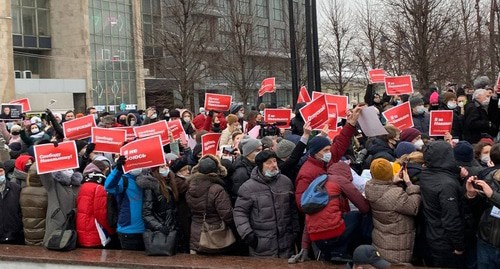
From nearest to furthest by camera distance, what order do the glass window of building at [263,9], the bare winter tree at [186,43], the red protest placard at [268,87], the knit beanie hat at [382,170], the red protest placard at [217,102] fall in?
the knit beanie hat at [382,170]
the red protest placard at [217,102]
the red protest placard at [268,87]
the bare winter tree at [186,43]
the glass window of building at [263,9]

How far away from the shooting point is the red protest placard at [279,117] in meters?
11.5

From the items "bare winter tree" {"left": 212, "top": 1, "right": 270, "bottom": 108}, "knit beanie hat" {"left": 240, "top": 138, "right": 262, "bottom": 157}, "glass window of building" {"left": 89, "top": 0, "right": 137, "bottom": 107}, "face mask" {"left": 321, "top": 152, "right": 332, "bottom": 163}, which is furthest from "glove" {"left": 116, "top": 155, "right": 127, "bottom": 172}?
"glass window of building" {"left": 89, "top": 0, "right": 137, "bottom": 107}

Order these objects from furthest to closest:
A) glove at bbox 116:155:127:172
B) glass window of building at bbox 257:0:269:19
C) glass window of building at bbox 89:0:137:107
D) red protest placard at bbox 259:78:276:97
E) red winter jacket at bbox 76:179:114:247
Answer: glass window of building at bbox 257:0:269:19, glass window of building at bbox 89:0:137:107, red protest placard at bbox 259:78:276:97, red winter jacket at bbox 76:179:114:247, glove at bbox 116:155:127:172

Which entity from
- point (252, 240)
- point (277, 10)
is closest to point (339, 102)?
point (252, 240)

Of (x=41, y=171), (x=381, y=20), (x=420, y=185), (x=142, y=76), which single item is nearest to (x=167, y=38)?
(x=381, y=20)

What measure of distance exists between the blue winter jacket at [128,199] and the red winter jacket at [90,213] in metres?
0.31

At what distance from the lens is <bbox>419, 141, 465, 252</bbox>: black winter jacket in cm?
583

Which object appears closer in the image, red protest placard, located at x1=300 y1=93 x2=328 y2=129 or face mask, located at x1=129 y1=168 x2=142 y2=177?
face mask, located at x1=129 y1=168 x2=142 y2=177

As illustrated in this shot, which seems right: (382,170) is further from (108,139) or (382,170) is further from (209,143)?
(108,139)

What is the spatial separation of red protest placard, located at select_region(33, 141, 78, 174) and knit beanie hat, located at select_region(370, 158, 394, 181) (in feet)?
12.2

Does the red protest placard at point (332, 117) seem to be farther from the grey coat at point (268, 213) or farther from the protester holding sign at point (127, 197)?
the protester holding sign at point (127, 197)

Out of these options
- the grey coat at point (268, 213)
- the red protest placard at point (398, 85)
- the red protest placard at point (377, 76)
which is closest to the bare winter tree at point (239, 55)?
the red protest placard at point (377, 76)

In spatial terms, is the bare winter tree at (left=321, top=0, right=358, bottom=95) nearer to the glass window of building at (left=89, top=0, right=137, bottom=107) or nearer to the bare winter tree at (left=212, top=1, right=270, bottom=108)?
the bare winter tree at (left=212, top=1, right=270, bottom=108)

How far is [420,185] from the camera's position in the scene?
20.1 feet
